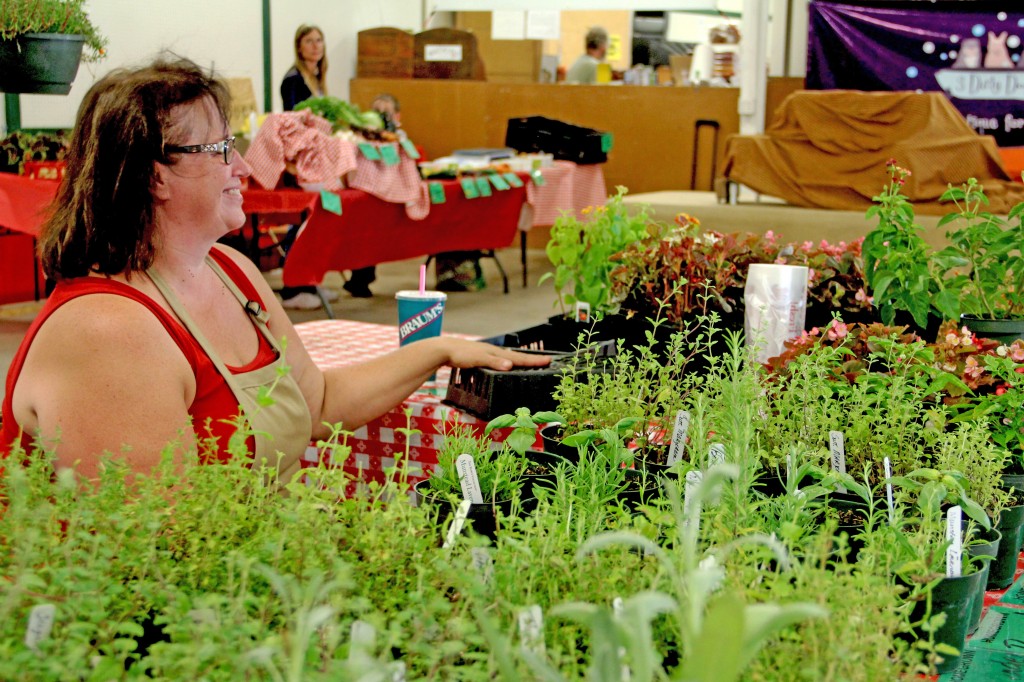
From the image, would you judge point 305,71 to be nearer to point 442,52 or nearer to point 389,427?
point 442,52

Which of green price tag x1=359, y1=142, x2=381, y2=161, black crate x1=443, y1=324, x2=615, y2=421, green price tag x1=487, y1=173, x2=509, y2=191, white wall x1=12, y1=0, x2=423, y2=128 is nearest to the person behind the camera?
black crate x1=443, y1=324, x2=615, y2=421

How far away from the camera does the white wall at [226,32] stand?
812cm

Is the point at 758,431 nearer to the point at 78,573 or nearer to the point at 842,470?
the point at 842,470

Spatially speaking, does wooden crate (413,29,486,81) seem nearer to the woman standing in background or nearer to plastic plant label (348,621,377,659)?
the woman standing in background

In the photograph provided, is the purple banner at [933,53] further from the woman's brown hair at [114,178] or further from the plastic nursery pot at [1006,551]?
the woman's brown hair at [114,178]

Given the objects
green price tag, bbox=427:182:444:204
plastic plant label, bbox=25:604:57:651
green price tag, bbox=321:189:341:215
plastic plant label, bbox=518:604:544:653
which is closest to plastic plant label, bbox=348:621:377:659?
plastic plant label, bbox=518:604:544:653

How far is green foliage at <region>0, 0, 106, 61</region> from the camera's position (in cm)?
382

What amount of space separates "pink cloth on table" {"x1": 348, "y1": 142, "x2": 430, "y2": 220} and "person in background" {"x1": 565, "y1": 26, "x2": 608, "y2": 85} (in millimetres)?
4241

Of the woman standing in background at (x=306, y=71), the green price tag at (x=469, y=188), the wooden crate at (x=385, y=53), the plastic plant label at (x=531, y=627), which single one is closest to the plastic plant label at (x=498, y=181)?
the green price tag at (x=469, y=188)

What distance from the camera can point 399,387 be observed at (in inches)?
89.0

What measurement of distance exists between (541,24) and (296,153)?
5.70 metres

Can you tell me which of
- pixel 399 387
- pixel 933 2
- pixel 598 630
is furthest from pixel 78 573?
pixel 933 2

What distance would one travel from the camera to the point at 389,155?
6602 mm

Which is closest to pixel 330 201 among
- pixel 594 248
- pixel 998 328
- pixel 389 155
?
pixel 389 155
